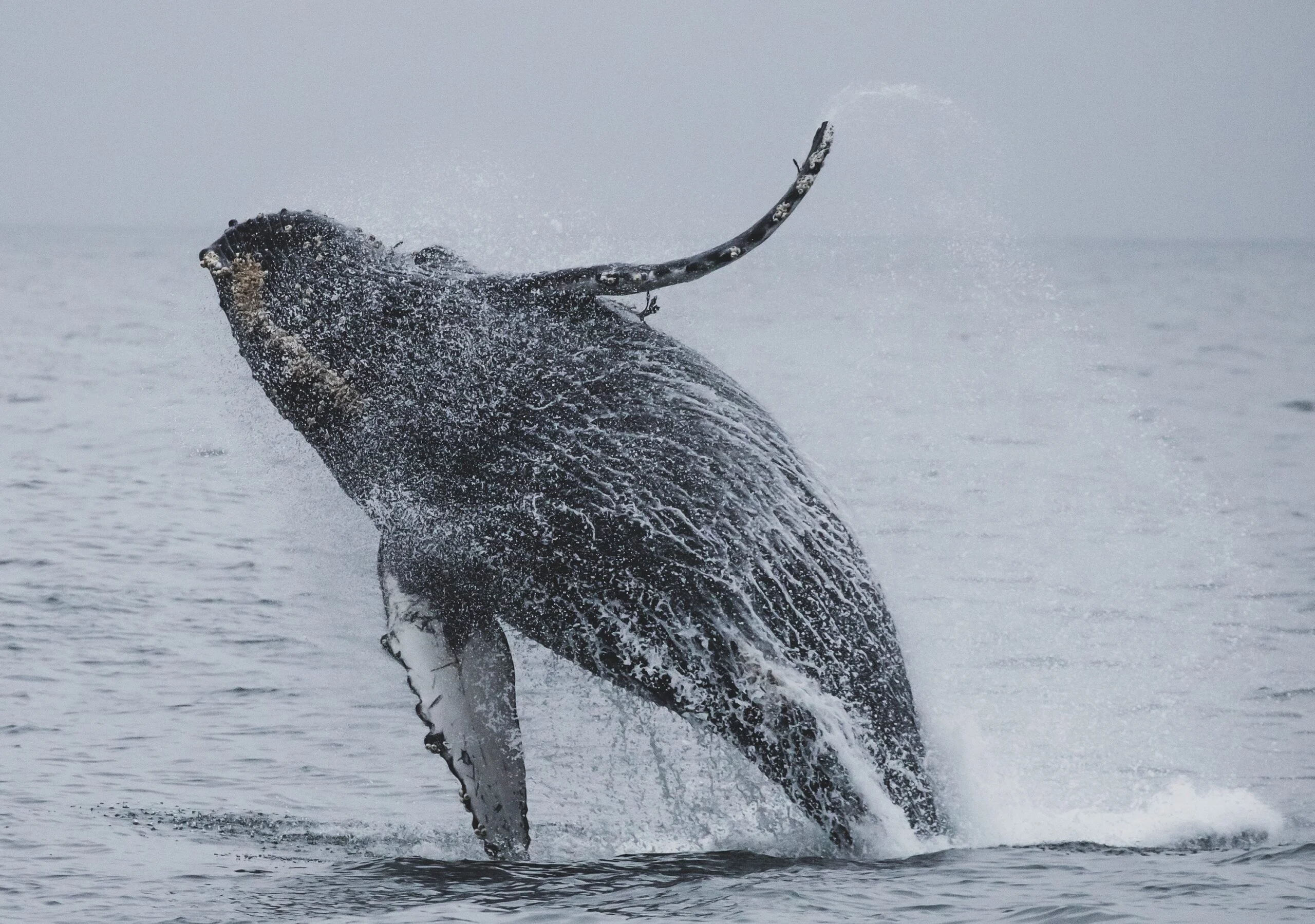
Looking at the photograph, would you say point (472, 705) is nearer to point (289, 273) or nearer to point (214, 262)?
point (289, 273)

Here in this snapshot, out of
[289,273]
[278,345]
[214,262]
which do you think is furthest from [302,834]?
[214,262]

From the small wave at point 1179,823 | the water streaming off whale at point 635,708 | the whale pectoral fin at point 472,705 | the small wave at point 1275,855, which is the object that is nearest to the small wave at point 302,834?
the water streaming off whale at point 635,708

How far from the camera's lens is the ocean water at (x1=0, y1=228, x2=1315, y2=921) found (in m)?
9.59

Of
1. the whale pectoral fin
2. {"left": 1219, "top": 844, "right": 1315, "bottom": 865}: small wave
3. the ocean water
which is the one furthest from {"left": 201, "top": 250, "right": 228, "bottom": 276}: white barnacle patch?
{"left": 1219, "top": 844, "right": 1315, "bottom": 865}: small wave

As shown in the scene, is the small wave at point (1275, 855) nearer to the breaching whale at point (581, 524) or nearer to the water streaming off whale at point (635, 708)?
the water streaming off whale at point (635, 708)

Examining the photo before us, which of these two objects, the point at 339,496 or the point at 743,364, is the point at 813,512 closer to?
the point at 339,496

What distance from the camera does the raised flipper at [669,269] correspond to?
9555mm

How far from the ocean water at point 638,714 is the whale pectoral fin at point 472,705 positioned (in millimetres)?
305

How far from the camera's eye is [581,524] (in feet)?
33.0

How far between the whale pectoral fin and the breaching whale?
0.01 m

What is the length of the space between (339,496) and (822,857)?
3753mm

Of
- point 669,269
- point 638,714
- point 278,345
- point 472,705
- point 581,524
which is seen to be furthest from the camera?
point 638,714

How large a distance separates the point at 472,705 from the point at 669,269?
2.79 metres

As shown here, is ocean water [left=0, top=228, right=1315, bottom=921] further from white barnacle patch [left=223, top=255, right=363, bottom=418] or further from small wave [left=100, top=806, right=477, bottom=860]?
white barnacle patch [left=223, top=255, right=363, bottom=418]
